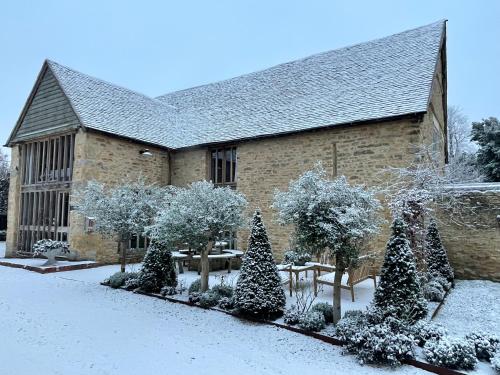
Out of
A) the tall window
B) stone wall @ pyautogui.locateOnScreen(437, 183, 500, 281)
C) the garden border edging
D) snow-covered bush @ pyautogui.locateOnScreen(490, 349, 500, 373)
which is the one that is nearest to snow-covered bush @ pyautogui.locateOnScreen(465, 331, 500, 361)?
snow-covered bush @ pyautogui.locateOnScreen(490, 349, 500, 373)

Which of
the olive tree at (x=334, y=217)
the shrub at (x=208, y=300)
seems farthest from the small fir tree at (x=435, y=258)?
the shrub at (x=208, y=300)

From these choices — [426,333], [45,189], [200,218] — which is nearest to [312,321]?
[426,333]

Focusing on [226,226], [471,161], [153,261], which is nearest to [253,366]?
[226,226]

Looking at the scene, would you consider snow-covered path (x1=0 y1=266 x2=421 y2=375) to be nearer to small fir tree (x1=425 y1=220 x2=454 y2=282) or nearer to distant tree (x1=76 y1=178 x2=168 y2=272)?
distant tree (x1=76 y1=178 x2=168 y2=272)

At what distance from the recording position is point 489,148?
60.2 feet

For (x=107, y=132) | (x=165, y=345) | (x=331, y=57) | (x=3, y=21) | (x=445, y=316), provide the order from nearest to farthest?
(x=165, y=345) < (x=445, y=316) < (x=107, y=132) < (x=331, y=57) < (x=3, y=21)

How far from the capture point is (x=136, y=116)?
15625mm

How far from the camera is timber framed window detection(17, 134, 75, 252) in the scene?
13.0 m

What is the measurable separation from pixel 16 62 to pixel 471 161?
154 ft

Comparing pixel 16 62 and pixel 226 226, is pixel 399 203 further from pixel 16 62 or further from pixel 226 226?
pixel 16 62

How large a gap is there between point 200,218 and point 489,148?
1816cm

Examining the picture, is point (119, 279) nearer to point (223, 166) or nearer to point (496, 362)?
point (223, 166)

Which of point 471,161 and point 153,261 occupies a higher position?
point 471,161

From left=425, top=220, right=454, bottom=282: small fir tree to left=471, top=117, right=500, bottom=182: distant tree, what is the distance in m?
11.6
